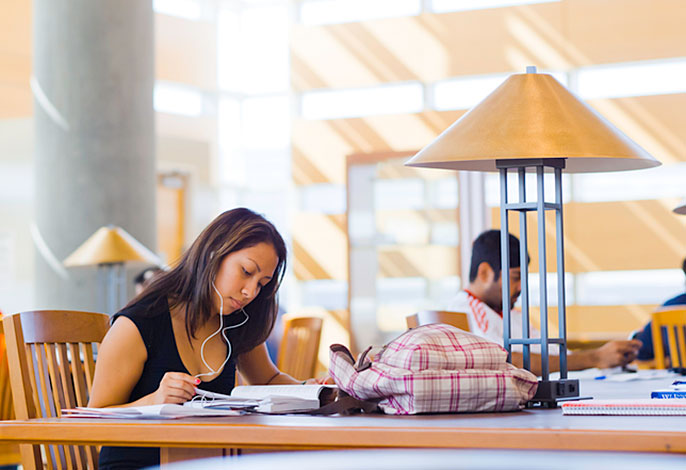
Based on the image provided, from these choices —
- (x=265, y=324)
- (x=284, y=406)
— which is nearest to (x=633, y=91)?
(x=265, y=324)

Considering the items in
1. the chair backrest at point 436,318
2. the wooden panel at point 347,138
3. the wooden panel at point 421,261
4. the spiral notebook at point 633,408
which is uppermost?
the wooden panel at point 347,138

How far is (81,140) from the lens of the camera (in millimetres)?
6598

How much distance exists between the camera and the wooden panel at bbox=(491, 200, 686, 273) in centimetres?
757

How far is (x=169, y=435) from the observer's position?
1318 millimetres

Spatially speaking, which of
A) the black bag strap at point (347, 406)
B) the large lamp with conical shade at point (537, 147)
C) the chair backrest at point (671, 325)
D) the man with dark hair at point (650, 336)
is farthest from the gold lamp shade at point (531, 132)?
the man with dark hair at point (650, 336)

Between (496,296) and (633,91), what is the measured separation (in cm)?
505

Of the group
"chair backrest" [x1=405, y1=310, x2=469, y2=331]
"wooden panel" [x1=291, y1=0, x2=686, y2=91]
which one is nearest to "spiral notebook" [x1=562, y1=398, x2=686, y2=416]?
"chair backrest" [x1=405, y1=310, x2=469, y2=331]

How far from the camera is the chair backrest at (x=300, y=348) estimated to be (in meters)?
3.74

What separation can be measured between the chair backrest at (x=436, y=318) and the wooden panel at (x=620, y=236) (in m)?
4.82

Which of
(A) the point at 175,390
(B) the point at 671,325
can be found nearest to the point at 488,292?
(B) the point at 671,325

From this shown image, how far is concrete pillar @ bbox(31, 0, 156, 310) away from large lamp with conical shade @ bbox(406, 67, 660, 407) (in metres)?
5.13

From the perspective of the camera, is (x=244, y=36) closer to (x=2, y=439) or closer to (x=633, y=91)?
(x=633, y=91)

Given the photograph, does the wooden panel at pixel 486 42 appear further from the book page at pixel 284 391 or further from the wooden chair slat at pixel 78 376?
the book page at pixel 284 391

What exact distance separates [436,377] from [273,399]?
272 mm
